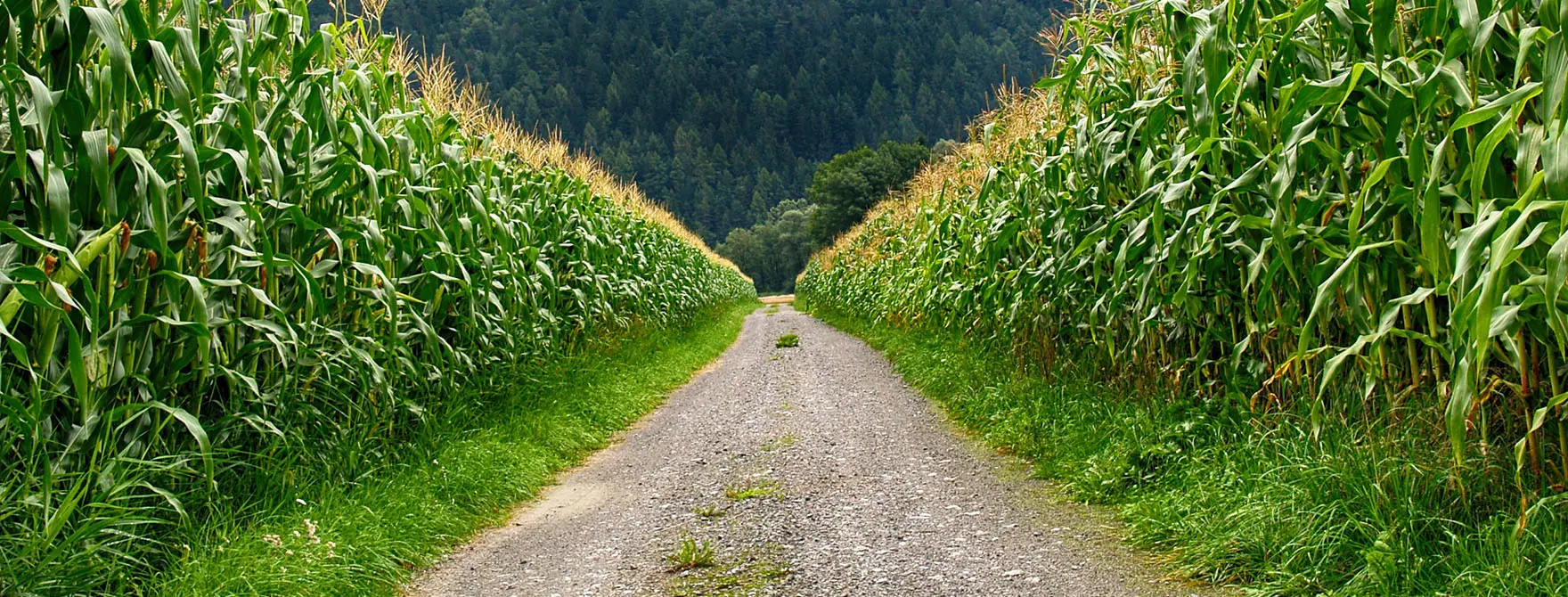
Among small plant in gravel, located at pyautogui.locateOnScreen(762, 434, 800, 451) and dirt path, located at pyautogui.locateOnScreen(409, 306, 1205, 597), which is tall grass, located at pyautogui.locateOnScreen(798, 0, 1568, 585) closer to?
dirt path, located at pyautogui.locateOnScreen(409, 306, 1205, 597)

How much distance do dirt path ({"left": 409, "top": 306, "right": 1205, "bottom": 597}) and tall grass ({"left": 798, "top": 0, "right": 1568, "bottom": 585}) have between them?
968mm

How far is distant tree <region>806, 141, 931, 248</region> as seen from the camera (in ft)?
173

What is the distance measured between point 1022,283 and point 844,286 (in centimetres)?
1339

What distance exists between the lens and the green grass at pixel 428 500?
3062mm

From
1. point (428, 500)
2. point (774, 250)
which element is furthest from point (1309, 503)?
point (774, 250)

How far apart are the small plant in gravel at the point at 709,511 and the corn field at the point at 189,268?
1.48 meters

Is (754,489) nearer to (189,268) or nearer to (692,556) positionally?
(692,556)

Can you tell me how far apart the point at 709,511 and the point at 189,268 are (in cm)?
226

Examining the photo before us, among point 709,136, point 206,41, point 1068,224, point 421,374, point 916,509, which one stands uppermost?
point 709,136

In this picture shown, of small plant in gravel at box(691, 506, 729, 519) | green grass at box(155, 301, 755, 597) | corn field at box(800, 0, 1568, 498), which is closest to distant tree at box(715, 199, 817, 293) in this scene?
green grass at box(155, 301, 755, 597)

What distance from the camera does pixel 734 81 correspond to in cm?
11212

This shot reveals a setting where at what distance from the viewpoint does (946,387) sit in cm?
767

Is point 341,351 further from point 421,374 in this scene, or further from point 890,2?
point 890,2

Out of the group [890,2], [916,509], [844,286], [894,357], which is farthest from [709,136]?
[916,509]
